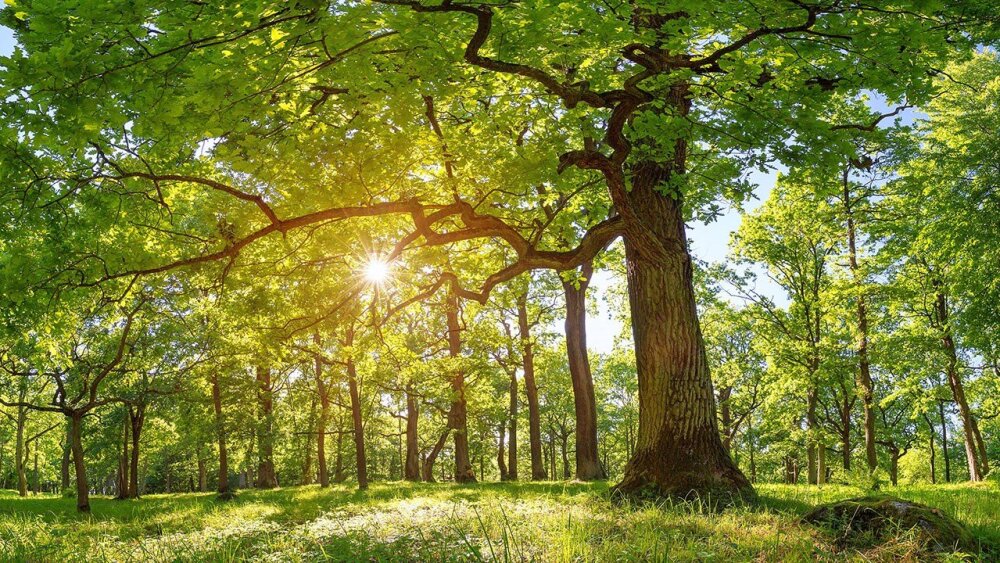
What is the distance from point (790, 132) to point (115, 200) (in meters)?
9.92

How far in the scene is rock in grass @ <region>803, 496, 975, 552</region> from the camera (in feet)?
15.4

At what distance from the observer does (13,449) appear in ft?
162

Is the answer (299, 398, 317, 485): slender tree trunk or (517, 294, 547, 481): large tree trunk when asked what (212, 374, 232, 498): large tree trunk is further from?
(299, 398, 317, 485): slender tree trunk

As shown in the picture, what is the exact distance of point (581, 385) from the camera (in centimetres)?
1794

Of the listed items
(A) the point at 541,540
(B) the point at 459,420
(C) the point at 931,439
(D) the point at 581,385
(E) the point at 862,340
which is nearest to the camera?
(A) the point at 541,540

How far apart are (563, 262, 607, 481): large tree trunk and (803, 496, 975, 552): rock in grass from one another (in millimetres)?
12053

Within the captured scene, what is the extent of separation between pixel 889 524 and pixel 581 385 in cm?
1300

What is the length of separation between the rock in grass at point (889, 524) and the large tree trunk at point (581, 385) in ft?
39.5

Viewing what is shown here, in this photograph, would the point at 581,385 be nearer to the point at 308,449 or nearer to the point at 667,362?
the point at 667,362

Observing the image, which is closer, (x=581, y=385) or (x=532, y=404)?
(x=581, y=385)

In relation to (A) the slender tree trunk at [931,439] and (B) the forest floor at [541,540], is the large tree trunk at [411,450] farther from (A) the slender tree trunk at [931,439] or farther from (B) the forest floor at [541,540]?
(A) the slender tree trunk at [931,439]

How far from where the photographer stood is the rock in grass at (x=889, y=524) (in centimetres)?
470

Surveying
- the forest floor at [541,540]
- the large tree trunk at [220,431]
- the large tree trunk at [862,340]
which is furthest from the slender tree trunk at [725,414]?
the forest floor at [541,540]

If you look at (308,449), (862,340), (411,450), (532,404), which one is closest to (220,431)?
(532,404)
